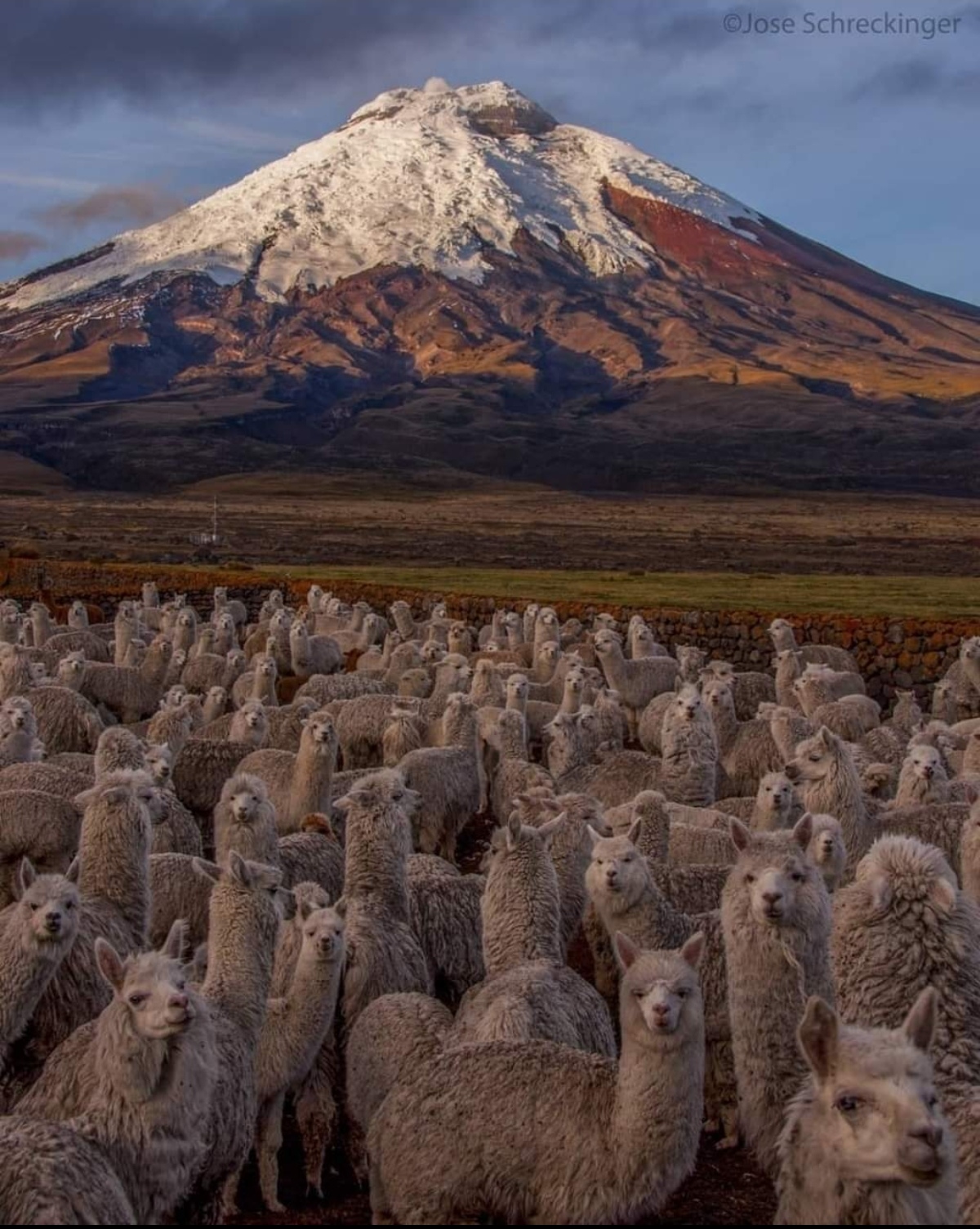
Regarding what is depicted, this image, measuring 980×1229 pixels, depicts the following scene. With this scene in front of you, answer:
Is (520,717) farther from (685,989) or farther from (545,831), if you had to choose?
(685,989)

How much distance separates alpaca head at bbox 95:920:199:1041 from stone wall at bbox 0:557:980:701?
20759mm

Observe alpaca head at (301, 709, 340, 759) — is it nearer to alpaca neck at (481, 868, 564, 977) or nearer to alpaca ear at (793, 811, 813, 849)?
alpaca neck at (481, 868, 564, 977)

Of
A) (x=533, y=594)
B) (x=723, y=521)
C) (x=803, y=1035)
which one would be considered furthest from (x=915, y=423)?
(x=803, y=1035)

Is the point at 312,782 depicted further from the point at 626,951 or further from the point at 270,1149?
the point at 626,951

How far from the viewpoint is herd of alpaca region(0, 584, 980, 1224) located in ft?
17.7

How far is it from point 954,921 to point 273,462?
143 m

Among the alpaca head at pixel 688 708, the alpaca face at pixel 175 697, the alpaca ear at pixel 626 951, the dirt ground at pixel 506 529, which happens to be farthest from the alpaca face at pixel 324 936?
the dirt ground at pixel 506 529

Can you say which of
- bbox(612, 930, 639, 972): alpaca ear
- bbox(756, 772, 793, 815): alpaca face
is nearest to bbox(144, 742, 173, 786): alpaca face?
bbox(756, 772, 793, 815): alpaca face

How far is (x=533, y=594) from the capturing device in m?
34.5

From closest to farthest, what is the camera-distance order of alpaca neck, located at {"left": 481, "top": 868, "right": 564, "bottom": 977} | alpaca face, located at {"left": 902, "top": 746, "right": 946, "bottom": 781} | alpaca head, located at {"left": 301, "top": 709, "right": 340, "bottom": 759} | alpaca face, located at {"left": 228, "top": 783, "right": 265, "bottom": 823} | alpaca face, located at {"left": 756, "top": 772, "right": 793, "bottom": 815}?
alpaca neck, located at {"left": 481, "top": 868, "right": 564, "bottom": 977} → alpaca face, located at {"left": 228, "top": 783, "right": 265, "bottom": 823} → alpaca face, located at {"left": 756, "top": 772, "right": 793, "bottom": 815} → alpaca face, located at {"left": 902, "top": 746, "right": 946, "bottom": 781} → alpaca head, located at {"left": 301, "top": 709, "right": 340, "bottom": 759}

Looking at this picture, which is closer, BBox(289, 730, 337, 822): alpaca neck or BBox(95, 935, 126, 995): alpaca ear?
BBox(95, 935, 126, 995): alpaca ear

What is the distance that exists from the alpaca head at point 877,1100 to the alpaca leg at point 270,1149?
A: 3.56 m

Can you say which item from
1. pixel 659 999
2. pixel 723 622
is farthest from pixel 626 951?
pixel 723 622

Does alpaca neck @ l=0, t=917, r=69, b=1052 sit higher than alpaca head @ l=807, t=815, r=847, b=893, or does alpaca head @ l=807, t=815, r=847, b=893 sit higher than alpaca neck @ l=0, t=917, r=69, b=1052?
alpaca head @ l=807, t=815, r=847, b=893
